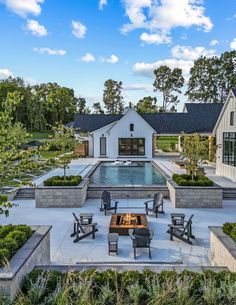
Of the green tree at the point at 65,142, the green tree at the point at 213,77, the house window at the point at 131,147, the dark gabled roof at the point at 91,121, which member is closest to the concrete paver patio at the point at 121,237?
the green tree at the point at 65,142

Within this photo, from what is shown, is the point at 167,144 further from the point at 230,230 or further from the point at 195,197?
the point at 230,230

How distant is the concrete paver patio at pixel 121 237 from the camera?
8.80 m

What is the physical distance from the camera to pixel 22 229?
7434 millimetres

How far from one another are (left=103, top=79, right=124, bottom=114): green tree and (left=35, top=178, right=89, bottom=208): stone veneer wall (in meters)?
70.8

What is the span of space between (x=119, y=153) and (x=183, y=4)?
22.7 metres

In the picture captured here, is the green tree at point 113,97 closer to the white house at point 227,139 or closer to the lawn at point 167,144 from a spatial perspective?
the lawn at point 167,144

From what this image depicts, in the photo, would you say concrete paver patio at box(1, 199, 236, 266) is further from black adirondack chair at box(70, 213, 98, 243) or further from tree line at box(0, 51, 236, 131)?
tree line at box(0, 51, 236, 131)

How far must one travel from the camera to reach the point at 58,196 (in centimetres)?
1460

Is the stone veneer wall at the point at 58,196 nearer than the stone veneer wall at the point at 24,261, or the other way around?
the stone veneer wall at the point at 24,261

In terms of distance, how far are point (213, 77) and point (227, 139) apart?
47949 millimetres

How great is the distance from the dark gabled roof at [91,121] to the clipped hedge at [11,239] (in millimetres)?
30063

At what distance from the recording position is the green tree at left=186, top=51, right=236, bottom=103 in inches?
2512

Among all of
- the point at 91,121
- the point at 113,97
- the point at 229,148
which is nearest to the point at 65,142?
the point at 229,148

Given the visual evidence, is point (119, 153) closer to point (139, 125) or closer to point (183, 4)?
point (139, 125)
